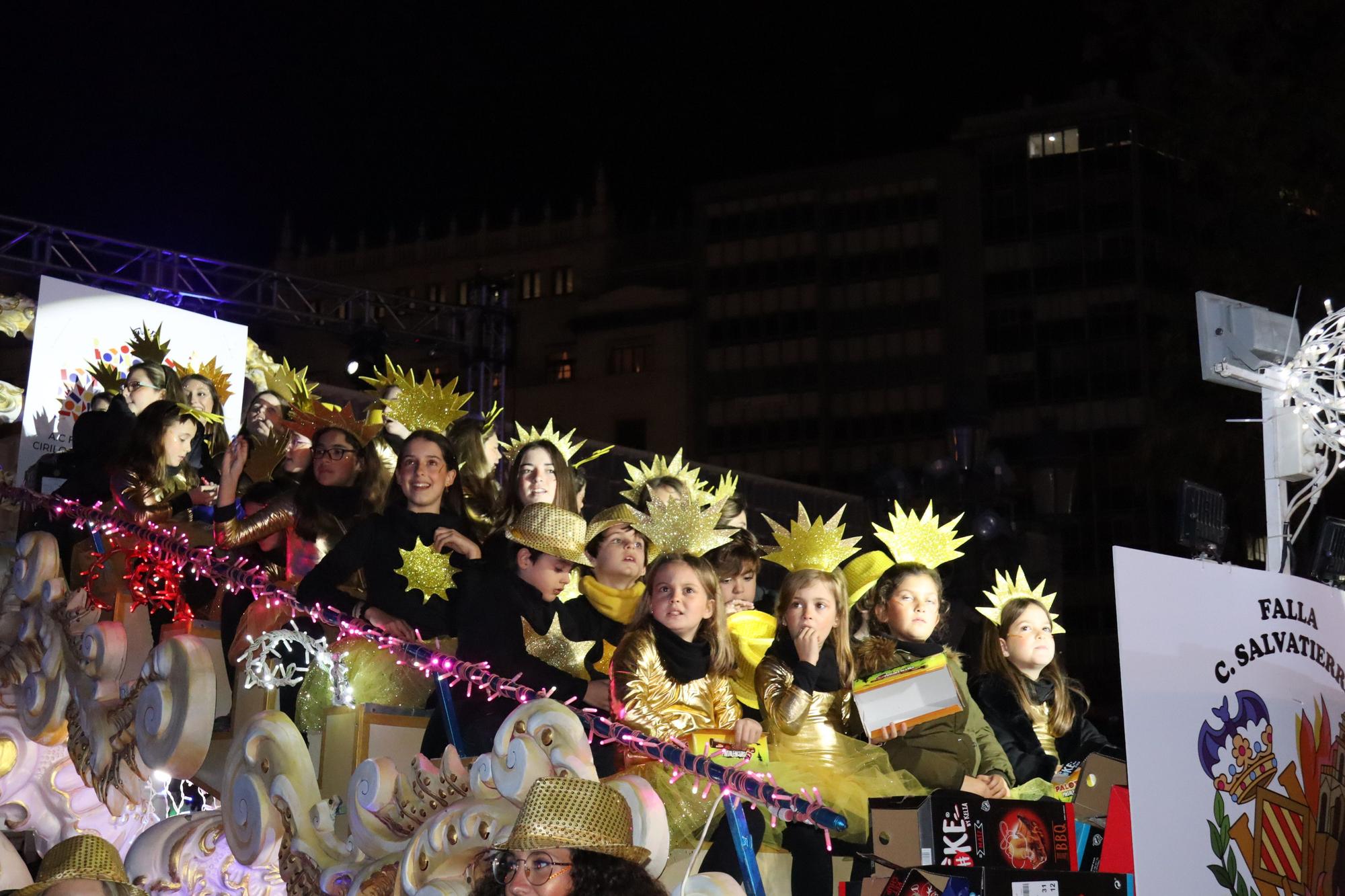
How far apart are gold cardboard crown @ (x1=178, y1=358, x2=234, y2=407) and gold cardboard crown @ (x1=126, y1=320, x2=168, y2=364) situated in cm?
12

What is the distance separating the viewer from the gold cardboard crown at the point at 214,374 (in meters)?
7.97

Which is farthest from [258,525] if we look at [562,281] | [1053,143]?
[562,281]

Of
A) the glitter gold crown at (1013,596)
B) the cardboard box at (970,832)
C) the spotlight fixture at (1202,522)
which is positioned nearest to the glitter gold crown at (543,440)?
the glitter gold crown at (1013,596)

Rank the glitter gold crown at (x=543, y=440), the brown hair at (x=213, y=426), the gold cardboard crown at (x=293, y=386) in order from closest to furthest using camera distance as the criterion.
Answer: the glitter gold crown at (x=543, y=440) → the gold cardboard crown at (x=293, y=386) → the brown hair at (x=213, y=426)

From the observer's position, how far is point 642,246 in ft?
153

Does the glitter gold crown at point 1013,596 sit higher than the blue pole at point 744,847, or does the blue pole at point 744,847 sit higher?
the glitter gold crown at point 1013,596

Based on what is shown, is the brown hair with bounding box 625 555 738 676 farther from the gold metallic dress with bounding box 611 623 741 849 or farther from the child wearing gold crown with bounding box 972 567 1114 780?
the child wearing gold crown with bounding box 972 567 1114 780

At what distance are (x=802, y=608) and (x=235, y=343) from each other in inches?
166

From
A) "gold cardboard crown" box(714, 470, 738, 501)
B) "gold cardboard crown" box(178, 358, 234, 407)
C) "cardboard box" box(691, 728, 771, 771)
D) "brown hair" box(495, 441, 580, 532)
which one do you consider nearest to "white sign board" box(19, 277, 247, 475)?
"gold cardboard crown" box(178, 358, 234, 407)

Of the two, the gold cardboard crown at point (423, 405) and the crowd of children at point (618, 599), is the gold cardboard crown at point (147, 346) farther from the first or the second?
the gold cardboard crown at point (423, 405)

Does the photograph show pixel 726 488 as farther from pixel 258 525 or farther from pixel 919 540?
pixel 258 525

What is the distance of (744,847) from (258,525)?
243 centimetres

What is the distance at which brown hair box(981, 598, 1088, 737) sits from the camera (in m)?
6.34

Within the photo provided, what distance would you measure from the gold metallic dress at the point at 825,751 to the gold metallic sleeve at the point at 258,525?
1.79 m
